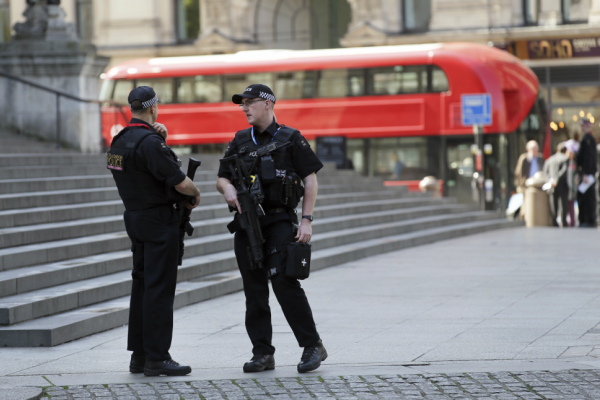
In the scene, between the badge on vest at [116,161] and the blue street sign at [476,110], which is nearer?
the badge on vest at [116,161]

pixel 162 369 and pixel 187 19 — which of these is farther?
pixel 187 19

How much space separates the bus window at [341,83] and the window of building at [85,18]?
15644mm

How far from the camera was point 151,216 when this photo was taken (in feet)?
18.4

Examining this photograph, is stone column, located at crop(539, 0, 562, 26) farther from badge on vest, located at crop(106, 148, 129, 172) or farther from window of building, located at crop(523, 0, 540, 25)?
badge on vest, located at crop(106, 148, 129, 172)

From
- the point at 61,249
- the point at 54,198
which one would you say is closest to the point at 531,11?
the point at 54,198

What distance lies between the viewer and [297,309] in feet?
18.7

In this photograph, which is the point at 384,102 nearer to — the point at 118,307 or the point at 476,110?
the point at 476,110

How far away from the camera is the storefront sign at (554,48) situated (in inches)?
1113

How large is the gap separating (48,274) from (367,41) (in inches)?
910

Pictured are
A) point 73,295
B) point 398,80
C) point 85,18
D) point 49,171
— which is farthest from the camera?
point 85,18

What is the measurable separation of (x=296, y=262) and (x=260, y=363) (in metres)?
0.67

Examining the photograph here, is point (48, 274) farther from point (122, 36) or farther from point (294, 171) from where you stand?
point (122, 36)

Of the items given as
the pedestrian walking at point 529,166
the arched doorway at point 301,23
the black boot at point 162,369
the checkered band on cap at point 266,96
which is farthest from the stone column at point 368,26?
the black boot at point 162,369

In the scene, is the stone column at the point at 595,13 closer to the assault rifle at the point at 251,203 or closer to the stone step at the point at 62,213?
the stone step at the point at 62,213
